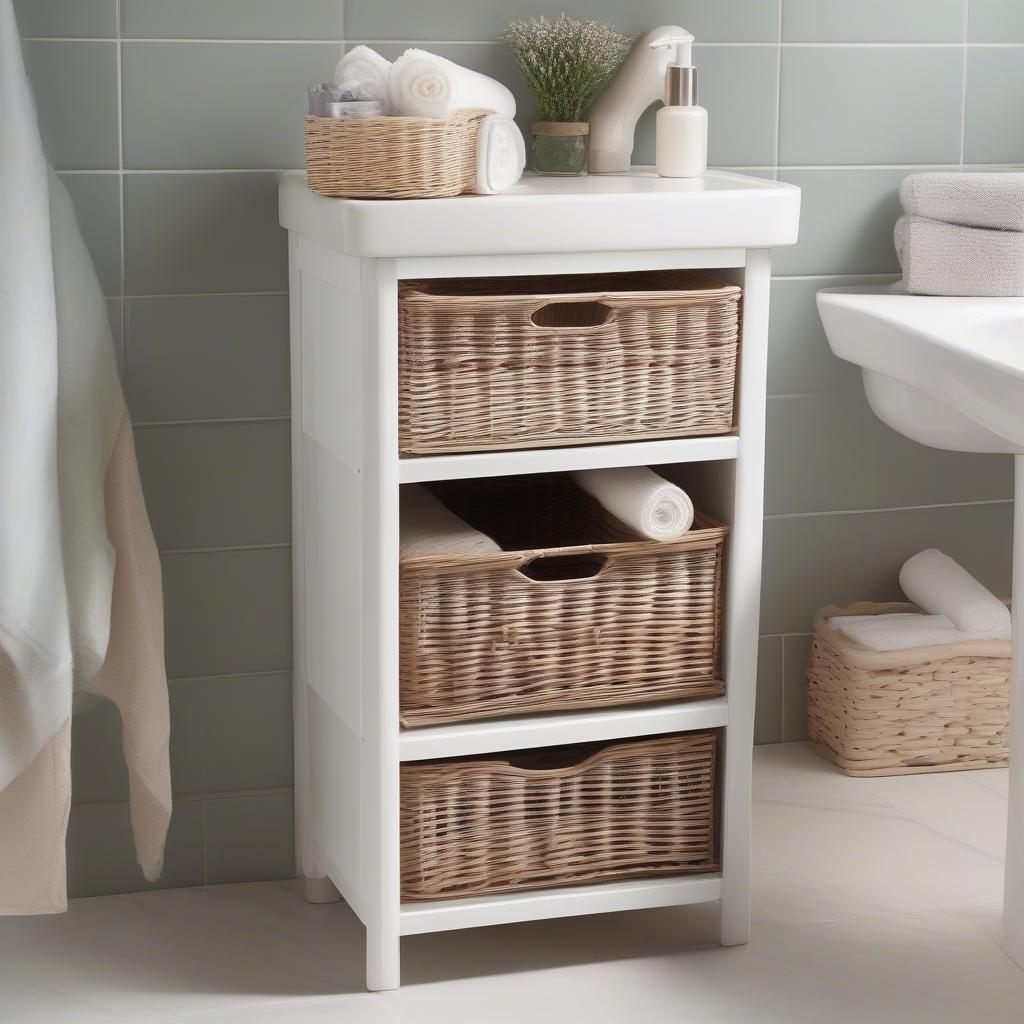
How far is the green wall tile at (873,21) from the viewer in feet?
6.55

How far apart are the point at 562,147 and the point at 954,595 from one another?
2.80ft

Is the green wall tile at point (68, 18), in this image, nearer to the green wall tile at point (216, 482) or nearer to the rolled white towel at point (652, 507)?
the green wall tile at point (216, 482)

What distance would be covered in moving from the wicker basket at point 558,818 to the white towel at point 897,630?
48 centimetres

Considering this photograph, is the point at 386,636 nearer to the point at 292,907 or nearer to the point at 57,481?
the point at 57,481

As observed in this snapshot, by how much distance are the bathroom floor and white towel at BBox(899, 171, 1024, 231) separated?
2.64 feet

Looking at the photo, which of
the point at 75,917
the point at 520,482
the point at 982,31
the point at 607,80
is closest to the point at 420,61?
the point at 607,80

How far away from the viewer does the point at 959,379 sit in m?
1.56

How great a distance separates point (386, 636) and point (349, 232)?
0.41 m

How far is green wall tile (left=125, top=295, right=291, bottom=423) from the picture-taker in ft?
5.90

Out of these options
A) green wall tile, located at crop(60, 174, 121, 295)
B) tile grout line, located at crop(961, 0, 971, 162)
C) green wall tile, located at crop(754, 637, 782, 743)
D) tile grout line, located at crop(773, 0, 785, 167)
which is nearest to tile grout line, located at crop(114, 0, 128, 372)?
green wall tile, located at crop(60, 174, 121, 295)

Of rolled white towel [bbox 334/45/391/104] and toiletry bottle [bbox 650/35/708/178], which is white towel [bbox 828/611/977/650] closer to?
toiletry bottle [bbox 650/35/708/178]

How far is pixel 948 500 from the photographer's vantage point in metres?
2.25

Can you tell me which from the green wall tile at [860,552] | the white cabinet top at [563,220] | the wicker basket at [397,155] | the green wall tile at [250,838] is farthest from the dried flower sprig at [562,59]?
the green wall tile at [250,838]

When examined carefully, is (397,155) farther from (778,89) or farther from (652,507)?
(778,89)
